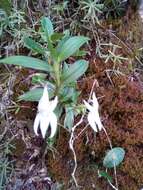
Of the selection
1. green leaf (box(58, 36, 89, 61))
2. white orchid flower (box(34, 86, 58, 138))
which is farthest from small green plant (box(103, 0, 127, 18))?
white orchid flower (box(34, 86, 58, 138))

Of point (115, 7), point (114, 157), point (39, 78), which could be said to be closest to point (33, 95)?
point (39, 78)

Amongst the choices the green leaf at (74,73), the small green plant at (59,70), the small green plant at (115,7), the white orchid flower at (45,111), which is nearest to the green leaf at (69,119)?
the small green plant at (59,70)

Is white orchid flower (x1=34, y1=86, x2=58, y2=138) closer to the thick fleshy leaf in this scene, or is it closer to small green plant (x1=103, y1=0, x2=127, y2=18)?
the thick fleshy leaf

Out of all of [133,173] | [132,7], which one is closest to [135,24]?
[132,7]

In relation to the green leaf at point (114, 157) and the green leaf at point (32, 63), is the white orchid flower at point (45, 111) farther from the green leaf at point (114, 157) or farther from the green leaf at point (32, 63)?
the green leaf at point (114, 157)

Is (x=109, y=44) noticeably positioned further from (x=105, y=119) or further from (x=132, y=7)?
(x=105, y=119)

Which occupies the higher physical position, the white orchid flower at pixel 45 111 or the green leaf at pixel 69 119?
the white orchid flower at pixel 45 111
